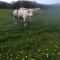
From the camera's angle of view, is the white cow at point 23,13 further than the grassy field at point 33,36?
Yes

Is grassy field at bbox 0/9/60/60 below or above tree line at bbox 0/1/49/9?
below

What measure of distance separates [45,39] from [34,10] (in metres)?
0.72

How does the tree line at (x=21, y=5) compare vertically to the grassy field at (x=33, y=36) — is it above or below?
above

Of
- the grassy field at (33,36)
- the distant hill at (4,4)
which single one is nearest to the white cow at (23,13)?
the grassy field at (33,36)

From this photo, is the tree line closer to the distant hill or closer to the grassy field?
the distant hill

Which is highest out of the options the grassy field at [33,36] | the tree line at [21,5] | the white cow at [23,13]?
the tree line at [21,5]

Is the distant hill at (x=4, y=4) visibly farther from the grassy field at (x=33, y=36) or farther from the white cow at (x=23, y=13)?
the white cow at (x=23, y=13)

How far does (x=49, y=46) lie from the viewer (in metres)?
8.18

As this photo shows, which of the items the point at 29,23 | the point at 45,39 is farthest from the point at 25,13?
the point at 45,39

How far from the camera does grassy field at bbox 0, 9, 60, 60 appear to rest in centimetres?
804

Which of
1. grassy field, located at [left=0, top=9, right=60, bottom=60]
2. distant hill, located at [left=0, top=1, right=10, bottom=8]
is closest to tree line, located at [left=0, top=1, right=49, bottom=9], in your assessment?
distant hill, located at [left=0, top=1, right=10, bottom=8]

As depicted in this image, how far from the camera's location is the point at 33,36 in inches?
327

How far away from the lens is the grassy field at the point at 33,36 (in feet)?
26.4

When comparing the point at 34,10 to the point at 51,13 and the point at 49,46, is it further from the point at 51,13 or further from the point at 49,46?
the point at 49,46
